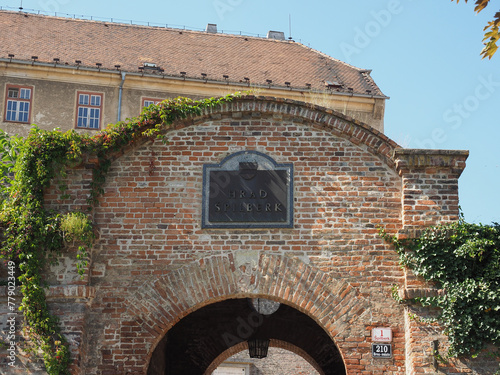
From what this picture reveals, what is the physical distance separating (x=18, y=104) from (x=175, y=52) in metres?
5.74

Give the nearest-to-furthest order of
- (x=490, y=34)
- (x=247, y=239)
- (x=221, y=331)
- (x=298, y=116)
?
(x=490, y=34) < (x=247, y=239) < (x=298, y=116) < (x=221, y=331)

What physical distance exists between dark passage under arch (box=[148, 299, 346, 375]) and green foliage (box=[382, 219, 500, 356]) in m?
4.83

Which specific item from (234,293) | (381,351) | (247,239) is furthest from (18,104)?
(381,351)

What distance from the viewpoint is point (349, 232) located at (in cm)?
1056

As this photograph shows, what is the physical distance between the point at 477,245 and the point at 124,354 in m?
5.16

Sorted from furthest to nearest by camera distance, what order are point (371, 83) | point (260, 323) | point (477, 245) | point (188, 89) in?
point (371, 83) → point (188, 89) → point (260, 323) → point (477, 245)

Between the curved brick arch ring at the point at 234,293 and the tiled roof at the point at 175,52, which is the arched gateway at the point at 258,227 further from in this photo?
the tiled roof at the point at 175,52

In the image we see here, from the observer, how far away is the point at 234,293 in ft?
34.0

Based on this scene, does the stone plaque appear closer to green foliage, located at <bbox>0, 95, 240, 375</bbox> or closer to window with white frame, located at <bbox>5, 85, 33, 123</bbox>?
green foliage, located at <bbox>0, 95, 240, 375</bbox>

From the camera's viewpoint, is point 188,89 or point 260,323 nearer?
point 260,323

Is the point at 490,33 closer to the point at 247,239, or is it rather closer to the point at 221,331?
the point at 247,239

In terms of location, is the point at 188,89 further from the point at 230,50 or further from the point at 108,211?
the point at 108,211

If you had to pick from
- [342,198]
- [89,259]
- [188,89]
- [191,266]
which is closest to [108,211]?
[89,259]

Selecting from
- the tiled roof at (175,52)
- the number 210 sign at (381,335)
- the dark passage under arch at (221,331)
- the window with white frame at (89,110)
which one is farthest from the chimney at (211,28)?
the number 210 sign at (381,335)
